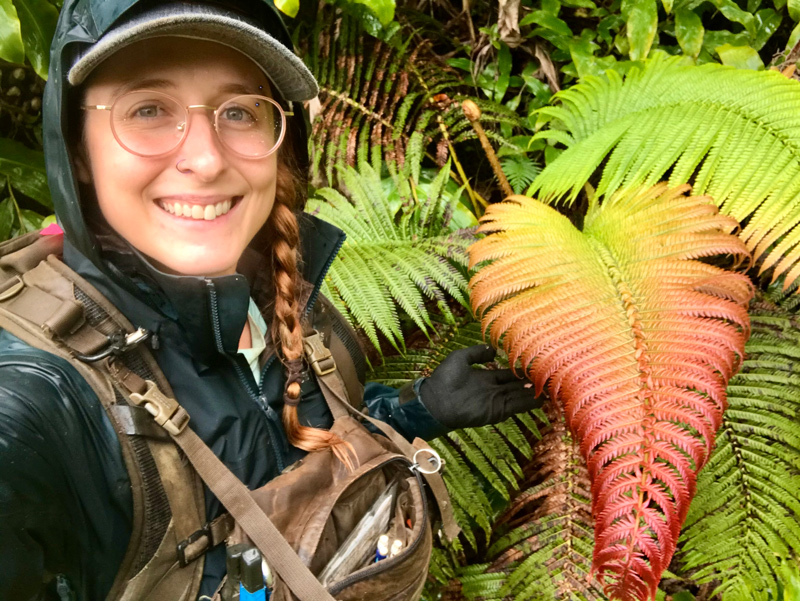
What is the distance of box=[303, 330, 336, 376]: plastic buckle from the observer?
1.46 meters

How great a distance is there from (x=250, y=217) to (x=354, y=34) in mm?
1863

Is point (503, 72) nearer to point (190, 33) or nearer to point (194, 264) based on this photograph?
point (190, 33)

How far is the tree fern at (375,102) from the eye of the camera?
2.61 metres

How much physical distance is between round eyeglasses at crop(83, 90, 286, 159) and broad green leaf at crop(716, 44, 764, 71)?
220cm

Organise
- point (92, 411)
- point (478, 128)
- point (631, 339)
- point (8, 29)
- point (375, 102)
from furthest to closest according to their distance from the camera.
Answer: point (375, 102), point (478, 128), point (8, 29), point (631, 339), point (92, 411)

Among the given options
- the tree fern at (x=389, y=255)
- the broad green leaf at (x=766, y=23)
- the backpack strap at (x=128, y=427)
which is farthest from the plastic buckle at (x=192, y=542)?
the broad green leaf at (x=766, y=23)

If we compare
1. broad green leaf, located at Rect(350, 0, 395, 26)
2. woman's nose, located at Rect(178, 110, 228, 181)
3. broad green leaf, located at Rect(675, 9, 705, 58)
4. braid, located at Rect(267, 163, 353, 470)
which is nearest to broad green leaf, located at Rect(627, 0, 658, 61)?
broad green leaf, located at Rect(675, 9, 705, 58)

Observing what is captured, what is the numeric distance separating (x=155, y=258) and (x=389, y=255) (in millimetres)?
926

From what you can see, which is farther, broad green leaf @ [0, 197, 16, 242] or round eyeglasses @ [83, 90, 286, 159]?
broad green leaf @ [0, 197, 16, 242]

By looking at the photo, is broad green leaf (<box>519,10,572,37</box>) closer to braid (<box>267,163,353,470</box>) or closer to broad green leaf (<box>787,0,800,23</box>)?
broad green leaf (<box>787,0,800,23</box>)

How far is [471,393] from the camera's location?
164 centimetres

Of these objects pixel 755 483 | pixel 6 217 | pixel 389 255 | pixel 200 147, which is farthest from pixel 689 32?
pixel 6 217

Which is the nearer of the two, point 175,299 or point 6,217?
point 175,299

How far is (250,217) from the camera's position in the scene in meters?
1.29
